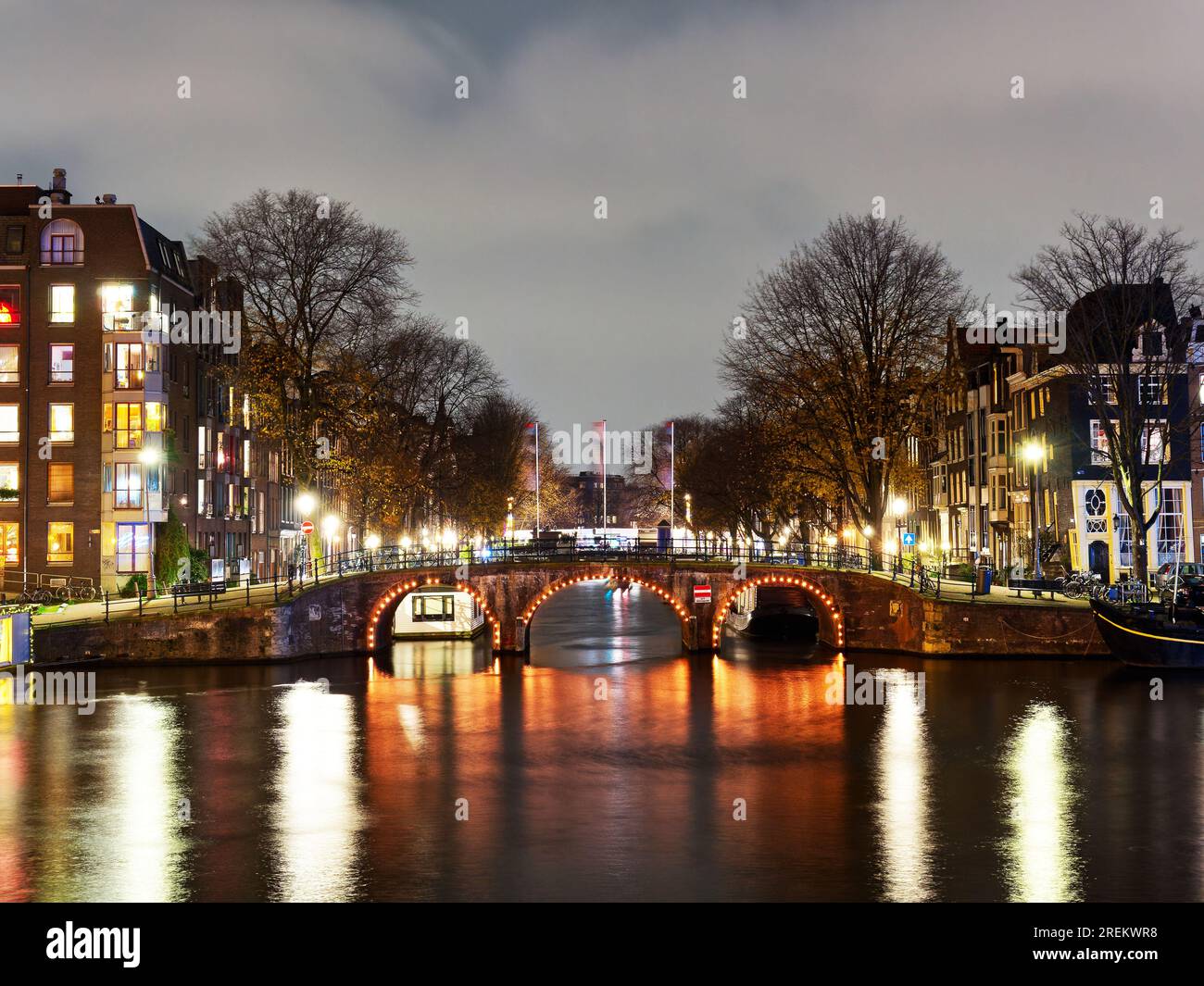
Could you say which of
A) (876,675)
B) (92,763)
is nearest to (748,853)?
(92,763)

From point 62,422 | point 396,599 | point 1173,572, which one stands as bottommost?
point 396,599

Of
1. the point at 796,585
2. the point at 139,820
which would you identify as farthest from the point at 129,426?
the point at 139,820

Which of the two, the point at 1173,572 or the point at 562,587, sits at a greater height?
the point at 1173,572

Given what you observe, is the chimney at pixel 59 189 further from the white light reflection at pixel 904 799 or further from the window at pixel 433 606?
the white light reflection at pixel 904 799

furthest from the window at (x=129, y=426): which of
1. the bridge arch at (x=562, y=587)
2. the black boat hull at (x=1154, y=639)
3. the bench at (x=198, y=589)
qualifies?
the black boat hull at (x=1154, y=639)

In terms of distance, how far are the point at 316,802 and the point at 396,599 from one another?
3440 centimetres

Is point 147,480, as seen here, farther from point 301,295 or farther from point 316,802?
point 316,802

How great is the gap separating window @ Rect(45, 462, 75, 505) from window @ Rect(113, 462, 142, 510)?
210 cm

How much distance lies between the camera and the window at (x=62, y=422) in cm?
6756

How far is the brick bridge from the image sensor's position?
207 feet

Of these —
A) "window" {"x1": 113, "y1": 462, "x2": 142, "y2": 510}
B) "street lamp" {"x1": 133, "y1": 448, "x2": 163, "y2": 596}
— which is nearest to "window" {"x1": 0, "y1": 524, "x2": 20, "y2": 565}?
"window" {"x1": 113, "y1": 462, "x2": 142, "y2": 510}

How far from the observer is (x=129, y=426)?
68.3 m

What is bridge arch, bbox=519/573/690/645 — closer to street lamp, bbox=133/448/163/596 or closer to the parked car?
street lamp, bbox=133/448/163/596

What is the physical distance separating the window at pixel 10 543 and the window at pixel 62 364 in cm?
735
